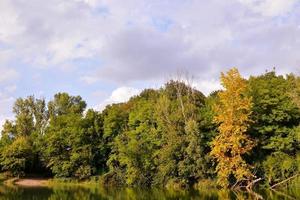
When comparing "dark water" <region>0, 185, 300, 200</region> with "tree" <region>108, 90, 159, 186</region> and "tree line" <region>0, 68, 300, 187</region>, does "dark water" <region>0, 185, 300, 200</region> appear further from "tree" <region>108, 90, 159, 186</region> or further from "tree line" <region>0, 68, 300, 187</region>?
"tree" <region>108, 90, 159, 186</region>

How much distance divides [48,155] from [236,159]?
36.9m

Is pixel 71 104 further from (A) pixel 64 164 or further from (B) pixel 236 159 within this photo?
(B) pixel 236 159

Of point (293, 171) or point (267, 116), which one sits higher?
point (267, 116)

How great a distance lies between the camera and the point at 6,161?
71562mm

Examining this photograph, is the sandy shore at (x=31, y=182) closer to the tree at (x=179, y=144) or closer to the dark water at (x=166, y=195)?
the dark water at (x=166, y=195)

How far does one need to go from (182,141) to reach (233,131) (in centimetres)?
Answer: 871

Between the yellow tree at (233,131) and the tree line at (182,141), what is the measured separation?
0.10m

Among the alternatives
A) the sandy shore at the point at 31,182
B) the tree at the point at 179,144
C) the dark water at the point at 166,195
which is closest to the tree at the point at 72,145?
the sandy shore at the point at 31,182

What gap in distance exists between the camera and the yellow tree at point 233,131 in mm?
43750

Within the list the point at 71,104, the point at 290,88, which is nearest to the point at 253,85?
the point at 290,88

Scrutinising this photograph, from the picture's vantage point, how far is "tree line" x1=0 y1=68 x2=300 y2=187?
44.5 meters

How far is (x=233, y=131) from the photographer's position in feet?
145

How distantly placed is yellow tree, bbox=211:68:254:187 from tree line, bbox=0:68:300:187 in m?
0.10

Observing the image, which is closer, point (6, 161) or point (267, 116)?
point (267, 116)
